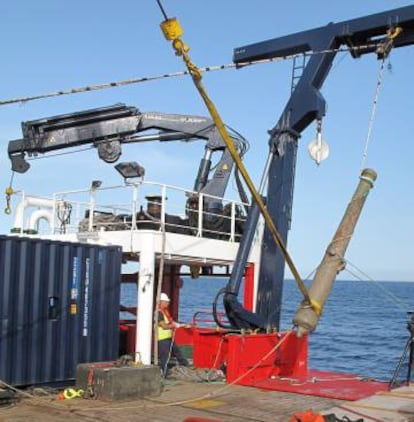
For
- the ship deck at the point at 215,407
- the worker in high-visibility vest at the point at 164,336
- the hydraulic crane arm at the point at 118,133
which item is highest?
the hydraulic crane arm at the point at 118,133

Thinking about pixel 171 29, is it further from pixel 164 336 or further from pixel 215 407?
pixel 164 336

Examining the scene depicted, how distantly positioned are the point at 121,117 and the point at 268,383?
8734mm

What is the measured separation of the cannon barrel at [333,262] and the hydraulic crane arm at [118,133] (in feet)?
31.7

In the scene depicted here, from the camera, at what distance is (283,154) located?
1587 centimetres

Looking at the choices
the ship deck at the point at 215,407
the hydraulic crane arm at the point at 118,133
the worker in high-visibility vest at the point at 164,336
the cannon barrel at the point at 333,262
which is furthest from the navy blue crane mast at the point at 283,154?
the cannon barrel at the point at 333,262

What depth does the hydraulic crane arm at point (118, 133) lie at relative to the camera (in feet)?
60.0

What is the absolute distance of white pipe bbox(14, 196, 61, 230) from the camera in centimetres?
1802

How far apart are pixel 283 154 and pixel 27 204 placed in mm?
7524

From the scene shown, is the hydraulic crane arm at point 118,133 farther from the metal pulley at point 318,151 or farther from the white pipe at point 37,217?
the metal pulley at point 318,151

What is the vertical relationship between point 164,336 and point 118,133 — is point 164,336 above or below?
below

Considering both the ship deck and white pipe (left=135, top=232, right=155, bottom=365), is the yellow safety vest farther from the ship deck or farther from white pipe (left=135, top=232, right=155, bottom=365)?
the ship deck

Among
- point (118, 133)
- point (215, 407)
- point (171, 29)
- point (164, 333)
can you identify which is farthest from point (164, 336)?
point (171, 29)

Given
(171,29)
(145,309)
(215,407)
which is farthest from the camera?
(145,309)

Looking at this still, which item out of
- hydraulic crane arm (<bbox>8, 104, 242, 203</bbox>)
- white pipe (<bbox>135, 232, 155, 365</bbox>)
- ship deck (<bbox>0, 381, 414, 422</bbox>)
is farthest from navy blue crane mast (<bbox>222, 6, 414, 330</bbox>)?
ship deck (<bbox>0, 381, 414, 422</bbox>)
